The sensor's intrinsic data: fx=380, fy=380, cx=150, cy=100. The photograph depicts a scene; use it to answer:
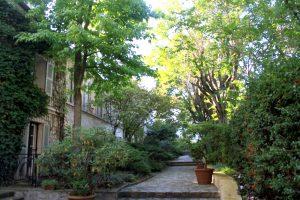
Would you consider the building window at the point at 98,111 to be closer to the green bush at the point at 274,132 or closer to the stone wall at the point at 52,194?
the stone wall at the point at 52,194

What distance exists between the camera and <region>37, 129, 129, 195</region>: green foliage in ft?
32.0

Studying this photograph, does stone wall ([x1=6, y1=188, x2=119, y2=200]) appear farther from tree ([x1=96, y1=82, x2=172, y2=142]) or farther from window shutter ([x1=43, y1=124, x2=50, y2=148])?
tree ([x1=96, y1=82, x2=172, y2=142])

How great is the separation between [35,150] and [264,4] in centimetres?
1056

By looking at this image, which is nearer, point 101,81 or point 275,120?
point 275,120

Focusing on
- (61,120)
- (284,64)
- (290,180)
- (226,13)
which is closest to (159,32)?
(226,13)

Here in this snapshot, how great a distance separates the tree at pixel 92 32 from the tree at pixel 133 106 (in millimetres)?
9356

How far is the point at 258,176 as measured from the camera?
287 inches

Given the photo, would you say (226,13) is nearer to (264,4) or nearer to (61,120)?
(264,4)

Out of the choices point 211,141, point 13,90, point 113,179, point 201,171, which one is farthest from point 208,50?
point 13,90

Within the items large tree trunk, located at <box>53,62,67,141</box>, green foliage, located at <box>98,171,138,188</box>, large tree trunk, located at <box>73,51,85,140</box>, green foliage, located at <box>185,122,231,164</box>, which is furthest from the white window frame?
green foliage, located at <box>185,122,231,164</box>

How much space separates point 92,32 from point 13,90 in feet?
11.8

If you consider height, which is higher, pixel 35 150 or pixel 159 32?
pixel 159 32

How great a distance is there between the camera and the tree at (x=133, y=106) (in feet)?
79.2

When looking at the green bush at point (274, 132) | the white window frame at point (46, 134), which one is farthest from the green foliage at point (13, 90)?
the green bush at point (274, 132)
